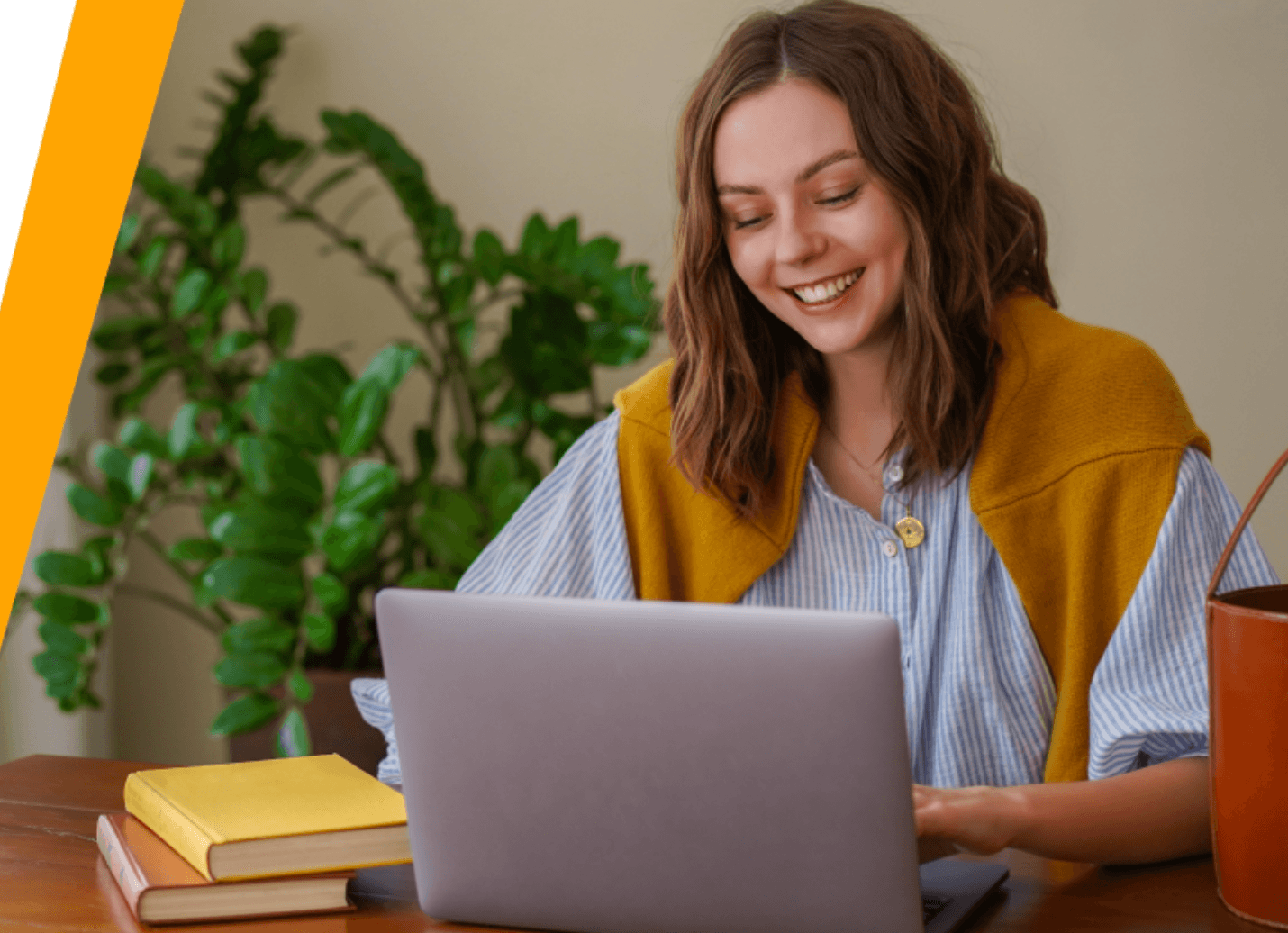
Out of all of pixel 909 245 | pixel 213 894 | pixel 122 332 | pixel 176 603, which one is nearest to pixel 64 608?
pixel 176 603

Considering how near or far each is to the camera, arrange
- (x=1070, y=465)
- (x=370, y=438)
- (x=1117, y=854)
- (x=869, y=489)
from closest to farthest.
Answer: (x=1117, y=854), (x=1070, y=465), (x=869, y=489), (x=370, y=438)

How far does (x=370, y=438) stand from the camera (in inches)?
75.8

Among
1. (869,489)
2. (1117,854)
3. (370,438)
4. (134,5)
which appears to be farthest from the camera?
(134,5)

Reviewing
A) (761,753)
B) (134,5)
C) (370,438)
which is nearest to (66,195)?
(134,5)

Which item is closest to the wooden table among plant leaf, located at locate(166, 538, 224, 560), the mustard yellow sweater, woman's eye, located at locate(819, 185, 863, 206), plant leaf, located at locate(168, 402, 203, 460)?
the mustard yellow sweater

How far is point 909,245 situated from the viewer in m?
1.30

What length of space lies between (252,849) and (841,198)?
808 mm

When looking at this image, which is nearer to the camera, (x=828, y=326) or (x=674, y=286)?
(x=828, y=326)

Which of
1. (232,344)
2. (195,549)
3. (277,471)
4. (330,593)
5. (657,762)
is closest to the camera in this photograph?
(657,762)

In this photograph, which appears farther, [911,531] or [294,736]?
[294,736]

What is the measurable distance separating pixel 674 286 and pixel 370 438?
686 millimetres

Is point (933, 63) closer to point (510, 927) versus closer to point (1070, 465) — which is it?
point (1070, 465)

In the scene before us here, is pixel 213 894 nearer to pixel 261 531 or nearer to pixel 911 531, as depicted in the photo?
pixel 911 531

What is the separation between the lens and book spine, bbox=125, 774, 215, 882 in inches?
34.8
